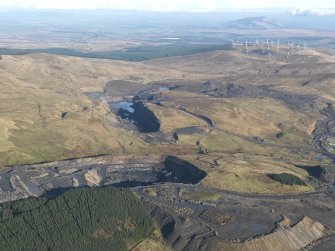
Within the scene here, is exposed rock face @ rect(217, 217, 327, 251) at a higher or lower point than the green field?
lower

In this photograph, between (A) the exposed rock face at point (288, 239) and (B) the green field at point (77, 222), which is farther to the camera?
(A) the exposed rock face at point (288, 239)

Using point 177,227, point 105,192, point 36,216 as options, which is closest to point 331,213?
point 177,227

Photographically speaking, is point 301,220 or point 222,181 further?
point 222,181

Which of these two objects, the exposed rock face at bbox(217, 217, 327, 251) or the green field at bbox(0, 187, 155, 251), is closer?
the green field at bbox(0, 187, 155, 251)

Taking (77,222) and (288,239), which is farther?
(77,222)

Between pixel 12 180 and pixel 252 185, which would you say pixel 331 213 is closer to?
pixel 252 185

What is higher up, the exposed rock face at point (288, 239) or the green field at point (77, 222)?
the green field at point (77, 222)

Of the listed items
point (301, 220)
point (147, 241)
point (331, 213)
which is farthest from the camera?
point (331, 213)

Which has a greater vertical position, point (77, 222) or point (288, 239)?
point (77, 222)
